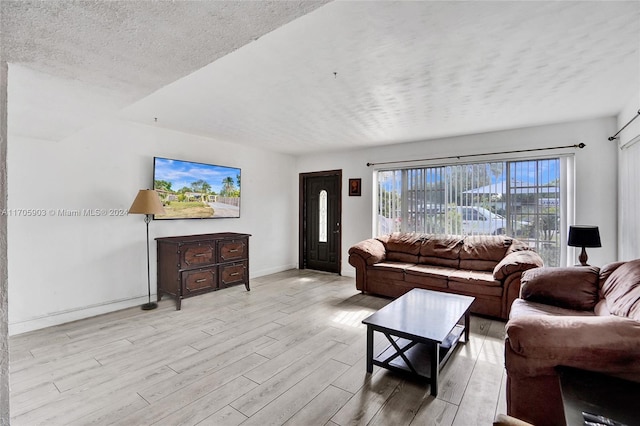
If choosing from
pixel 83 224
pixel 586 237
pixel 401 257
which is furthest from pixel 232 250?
pixel 586 237

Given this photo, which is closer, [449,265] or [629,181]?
[629,181]

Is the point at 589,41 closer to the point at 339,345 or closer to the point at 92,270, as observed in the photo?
the point at 339,345

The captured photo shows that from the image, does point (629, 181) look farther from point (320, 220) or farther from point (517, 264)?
point (320, 220)

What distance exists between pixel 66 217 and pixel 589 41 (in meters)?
4.98

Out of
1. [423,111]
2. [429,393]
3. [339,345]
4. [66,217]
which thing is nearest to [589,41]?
[423,111]

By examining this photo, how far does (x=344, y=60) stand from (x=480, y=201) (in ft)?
10.7

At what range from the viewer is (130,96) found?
1854 mm

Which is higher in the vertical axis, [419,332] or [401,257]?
[401,257]

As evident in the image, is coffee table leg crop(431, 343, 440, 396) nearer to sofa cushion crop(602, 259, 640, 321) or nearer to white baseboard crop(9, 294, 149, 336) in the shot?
sofa cushion crop(602, 259, 640, 321)

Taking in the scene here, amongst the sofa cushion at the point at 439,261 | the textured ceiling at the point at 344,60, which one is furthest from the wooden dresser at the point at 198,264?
the sofa cushion at the point at 439,261

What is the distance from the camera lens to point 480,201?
439 cm

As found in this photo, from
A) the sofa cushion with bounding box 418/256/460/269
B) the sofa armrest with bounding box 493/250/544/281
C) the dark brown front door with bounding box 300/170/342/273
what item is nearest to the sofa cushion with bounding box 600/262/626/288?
the sofa armrest with bounding box 493/250/544/281

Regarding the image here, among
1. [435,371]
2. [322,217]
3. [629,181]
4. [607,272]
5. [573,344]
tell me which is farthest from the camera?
[322,217]

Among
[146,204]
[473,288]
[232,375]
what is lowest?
[232,375]
